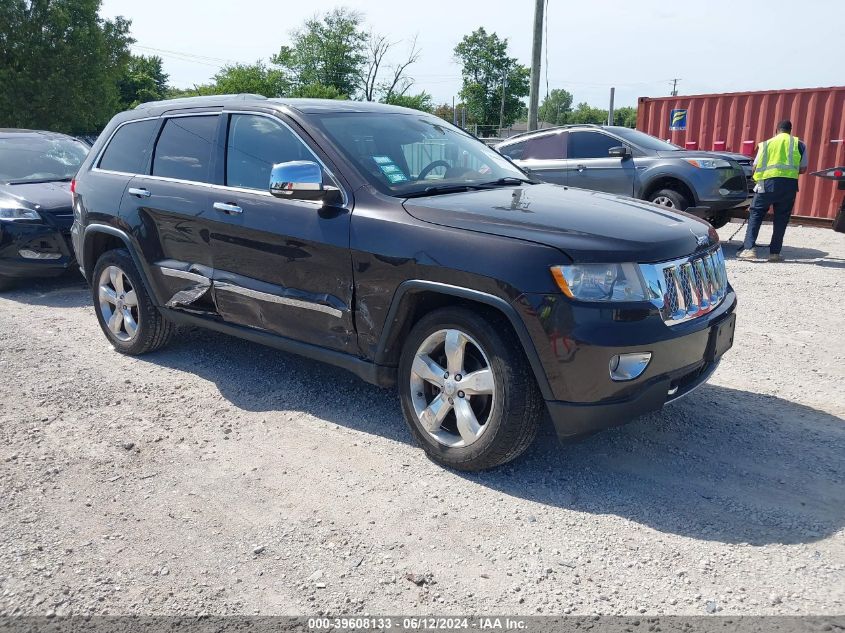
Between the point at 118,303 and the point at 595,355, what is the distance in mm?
3821

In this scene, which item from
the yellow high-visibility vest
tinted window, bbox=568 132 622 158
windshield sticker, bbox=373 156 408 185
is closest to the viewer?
windshield sticker, bbox=373 156 408 185

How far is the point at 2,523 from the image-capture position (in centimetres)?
331

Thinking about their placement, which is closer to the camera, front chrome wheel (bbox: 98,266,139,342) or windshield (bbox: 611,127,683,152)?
front chrome wheel (bbox: 98,266,139,342)

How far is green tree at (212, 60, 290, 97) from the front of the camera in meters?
54.2

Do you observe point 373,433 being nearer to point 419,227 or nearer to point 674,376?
point 419,227

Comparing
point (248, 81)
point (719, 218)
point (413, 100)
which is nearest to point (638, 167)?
point (719, 218)

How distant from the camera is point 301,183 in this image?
389cm

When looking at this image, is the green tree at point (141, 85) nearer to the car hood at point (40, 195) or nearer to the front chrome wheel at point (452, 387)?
A: the car hood at point (40, 195)

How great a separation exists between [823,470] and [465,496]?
5.92 feet

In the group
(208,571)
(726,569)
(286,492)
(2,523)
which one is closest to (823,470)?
(726,569)

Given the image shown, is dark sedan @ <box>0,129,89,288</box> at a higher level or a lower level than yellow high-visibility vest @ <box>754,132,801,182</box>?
lower

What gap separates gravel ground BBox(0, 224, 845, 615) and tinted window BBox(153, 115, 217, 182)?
139cm

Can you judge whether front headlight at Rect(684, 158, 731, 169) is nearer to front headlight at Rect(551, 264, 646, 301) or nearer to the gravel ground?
the gravel ground

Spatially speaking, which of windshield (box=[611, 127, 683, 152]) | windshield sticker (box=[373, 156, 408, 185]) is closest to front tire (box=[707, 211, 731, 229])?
windshield (box=[611, 127, 683, 152])
